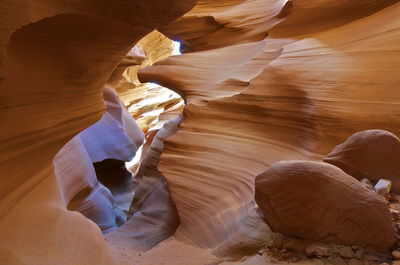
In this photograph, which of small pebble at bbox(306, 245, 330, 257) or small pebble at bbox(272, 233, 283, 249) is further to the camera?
small pebble at bbox(272, 233, 283, 249)

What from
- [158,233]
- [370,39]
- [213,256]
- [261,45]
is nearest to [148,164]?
[158,233]

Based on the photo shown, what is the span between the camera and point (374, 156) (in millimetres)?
2697

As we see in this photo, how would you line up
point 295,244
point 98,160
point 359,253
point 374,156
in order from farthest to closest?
point 98,160 → point 374,156 → point 295,244 → point 359,253

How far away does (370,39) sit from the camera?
432 centimetres

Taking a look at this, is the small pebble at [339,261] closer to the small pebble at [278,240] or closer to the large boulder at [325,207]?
the large boulder at [325,207]

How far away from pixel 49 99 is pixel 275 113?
2722 mm

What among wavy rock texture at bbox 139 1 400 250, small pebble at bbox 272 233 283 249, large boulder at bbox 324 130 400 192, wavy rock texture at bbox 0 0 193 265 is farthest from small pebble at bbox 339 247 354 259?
wavy rock texture at bbox 0 0 193 265

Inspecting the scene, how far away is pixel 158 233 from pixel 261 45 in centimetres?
342

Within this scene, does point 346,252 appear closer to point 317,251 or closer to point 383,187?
point 317,251

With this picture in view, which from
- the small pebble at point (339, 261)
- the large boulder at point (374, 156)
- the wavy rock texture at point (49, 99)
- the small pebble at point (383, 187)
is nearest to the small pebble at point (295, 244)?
the small pebble at point (339, 261)

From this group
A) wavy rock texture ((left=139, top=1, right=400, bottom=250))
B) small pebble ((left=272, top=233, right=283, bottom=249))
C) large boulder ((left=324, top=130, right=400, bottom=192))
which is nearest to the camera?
small pebble ((left=272, top=233, right=283, bottom=249))

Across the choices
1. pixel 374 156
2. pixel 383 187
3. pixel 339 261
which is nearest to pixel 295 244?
pixel 339 261

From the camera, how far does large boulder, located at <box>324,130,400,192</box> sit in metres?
2.64

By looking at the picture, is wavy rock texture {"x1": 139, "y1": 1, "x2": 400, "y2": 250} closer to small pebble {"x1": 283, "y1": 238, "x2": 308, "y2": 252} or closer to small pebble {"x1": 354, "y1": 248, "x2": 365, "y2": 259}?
small pebble {"x1": 283, "y1": 238, "x2": 308, "y2": 252}
